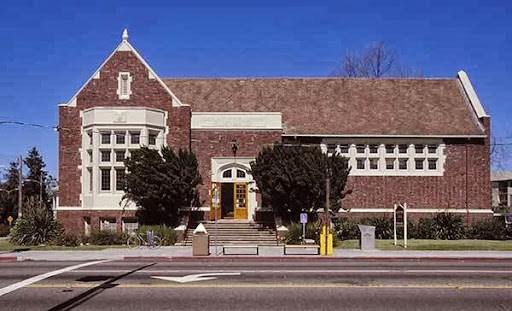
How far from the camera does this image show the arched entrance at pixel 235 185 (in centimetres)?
3284

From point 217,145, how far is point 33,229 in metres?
10.3

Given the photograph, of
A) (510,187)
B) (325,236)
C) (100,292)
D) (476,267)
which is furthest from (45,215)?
(510,187)

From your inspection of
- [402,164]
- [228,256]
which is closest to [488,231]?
[402,164]

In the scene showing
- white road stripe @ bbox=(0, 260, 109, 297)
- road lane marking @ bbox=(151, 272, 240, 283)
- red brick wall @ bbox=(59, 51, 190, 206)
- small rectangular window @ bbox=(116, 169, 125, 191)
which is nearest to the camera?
white road stripe @ bbox=(0, 260, 109, 297)

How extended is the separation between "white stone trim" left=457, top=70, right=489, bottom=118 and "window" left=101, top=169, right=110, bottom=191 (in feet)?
69.1

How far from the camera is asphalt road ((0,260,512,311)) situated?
438 inches

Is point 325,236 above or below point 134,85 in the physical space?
below

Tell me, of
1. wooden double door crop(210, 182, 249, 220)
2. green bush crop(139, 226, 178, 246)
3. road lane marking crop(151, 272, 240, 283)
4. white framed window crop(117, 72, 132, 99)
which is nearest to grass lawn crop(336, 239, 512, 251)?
wooden double door crop(210, 182, 249, 220)

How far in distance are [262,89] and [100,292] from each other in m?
26.8

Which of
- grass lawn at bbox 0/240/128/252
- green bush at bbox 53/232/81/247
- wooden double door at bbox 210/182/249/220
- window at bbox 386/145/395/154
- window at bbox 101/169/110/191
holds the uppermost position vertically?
window at bbox 386/145/395/154

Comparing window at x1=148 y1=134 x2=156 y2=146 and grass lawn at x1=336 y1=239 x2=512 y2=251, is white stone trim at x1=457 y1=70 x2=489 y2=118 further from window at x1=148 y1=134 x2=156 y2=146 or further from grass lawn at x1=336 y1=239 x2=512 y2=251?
window at x1=148 y1=134 x2=156 y2=146

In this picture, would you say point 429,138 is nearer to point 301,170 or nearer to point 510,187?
point 301,170

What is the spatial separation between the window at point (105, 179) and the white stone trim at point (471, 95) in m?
21.1

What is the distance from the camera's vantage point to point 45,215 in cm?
2992
